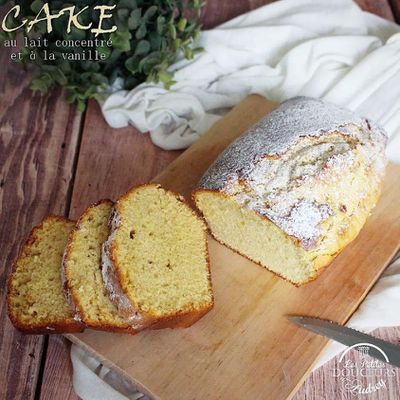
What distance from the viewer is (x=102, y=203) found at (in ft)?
7.32

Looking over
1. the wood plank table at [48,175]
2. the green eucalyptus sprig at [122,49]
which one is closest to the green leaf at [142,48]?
the green eucalyptus sprig at [122,49]

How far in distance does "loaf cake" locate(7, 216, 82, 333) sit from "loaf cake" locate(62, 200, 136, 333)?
67 millimetres

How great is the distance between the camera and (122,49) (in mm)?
2641

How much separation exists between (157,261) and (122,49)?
104 centimetres

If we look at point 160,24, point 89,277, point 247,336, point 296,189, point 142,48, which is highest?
point 160,24

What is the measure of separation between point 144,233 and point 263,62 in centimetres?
136

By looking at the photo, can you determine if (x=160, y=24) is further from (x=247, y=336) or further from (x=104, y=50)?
(x=247, y=336)

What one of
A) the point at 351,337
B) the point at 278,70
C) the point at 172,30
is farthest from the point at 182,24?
the point at 351,337

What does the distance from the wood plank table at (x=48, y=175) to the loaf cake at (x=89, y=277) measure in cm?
27

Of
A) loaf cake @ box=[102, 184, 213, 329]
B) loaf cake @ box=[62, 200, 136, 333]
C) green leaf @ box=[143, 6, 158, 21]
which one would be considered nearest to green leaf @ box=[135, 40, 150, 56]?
green leaf @ box=[143, 6, 158, 21]

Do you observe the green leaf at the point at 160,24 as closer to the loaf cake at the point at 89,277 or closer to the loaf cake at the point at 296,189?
the loaf cake at the point at 296,189

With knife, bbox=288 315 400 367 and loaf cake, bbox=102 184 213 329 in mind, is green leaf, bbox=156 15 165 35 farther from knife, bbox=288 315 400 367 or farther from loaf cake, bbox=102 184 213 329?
knife, bbox=288 315 400 367

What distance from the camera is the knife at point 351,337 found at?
1.98 meters

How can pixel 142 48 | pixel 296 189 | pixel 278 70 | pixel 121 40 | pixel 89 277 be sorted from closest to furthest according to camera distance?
pixel 89 277
pixel 296 189
pixel 121 40
pixel 142 48
pixel 278 70
